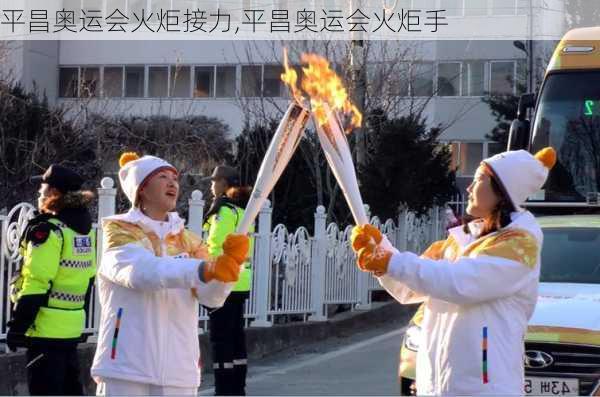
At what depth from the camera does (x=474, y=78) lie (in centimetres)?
3659

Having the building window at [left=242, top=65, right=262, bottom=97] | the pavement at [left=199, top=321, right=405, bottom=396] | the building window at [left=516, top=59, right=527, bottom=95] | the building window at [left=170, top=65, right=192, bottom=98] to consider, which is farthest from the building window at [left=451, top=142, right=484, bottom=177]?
the pavement at [left=199, top=321, right=405, bottom=396]

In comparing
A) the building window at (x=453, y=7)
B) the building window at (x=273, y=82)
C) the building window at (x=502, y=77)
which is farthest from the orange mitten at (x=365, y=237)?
the building window at (x=502, y=77)

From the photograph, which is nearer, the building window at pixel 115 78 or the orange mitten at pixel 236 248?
the orange mitten at pixel 236 248

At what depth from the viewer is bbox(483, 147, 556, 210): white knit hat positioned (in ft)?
15.4

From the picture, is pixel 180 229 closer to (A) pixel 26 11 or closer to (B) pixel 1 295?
(B) pixel 1 295

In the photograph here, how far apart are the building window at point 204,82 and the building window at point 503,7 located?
924cm

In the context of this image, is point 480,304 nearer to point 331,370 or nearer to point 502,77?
point 331,370

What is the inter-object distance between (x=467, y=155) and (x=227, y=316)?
2967 centimetres

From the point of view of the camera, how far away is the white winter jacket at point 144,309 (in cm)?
477

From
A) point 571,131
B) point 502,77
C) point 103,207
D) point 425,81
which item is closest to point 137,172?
point 103,207

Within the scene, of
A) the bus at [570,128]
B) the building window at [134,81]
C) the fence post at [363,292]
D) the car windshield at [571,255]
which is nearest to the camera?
the car windshield at [571,255]

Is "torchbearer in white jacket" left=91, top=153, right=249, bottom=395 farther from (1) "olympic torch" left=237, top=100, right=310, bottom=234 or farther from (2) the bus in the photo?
(2) the bus

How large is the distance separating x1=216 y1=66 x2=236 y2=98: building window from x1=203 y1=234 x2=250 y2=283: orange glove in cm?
3239

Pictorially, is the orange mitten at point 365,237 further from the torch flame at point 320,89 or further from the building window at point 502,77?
the building window at point 502,77
